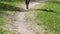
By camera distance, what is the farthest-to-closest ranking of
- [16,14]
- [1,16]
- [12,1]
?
[12,1] → [16,14] → [1,16]

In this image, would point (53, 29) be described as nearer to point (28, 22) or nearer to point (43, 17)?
point (28, 22)

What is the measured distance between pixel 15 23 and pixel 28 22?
46.8 inches

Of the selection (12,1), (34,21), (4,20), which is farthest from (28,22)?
(12,1)

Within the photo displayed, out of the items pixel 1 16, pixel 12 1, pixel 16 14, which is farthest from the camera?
pixel 12 1

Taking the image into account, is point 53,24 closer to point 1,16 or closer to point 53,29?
point 53,29

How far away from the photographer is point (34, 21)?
18.3 m

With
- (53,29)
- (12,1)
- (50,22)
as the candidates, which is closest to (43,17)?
(50,22)

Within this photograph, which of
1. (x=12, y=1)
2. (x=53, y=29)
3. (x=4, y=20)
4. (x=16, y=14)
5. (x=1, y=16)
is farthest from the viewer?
(x=12, y=1)

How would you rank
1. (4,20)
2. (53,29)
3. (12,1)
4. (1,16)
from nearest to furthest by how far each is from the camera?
(53,29), (4,20), (1,16), (12,1)

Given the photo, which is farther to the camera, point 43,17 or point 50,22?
point 43,17

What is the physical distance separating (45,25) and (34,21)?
4.36ft

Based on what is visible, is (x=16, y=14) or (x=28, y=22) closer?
(x=28, y=22)

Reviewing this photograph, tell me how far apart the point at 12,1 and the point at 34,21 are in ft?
35.5

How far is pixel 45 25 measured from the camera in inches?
681
